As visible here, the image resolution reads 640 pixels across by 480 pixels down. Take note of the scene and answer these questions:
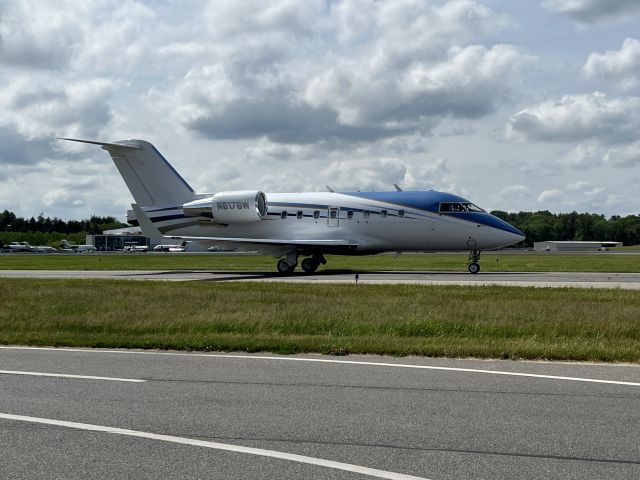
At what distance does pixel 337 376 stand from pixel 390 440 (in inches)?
138

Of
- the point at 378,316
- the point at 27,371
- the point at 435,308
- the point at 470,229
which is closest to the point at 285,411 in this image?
the point at 27,371

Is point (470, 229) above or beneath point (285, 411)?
above

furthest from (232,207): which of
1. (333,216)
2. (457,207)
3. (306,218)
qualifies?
(457,207)

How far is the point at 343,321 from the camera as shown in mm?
15898

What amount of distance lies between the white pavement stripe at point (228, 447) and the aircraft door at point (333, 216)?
31.7m

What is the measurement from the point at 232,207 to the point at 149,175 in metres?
5.30

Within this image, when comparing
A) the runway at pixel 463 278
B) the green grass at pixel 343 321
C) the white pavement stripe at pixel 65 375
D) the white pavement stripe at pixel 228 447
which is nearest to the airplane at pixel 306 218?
the runway at pixel 463 278

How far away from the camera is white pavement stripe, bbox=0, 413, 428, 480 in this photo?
18.4 ft

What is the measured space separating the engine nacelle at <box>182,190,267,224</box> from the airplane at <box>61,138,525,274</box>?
0.17ft

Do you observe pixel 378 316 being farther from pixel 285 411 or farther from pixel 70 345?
pixel 285 411

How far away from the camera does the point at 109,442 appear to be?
6.47 metres

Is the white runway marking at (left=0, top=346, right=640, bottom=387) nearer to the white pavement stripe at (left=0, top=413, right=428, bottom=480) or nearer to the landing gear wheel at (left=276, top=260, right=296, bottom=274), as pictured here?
the white pavement stripe at (left=0, top=413, right=428, bottom=480)

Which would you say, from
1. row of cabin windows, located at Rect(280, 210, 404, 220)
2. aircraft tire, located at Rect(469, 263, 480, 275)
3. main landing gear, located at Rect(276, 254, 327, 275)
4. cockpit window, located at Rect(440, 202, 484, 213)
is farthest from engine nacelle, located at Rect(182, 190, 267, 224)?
aircraft tire, located at Rect(469, 263, 480, 275)

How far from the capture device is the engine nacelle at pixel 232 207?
39406 mm
